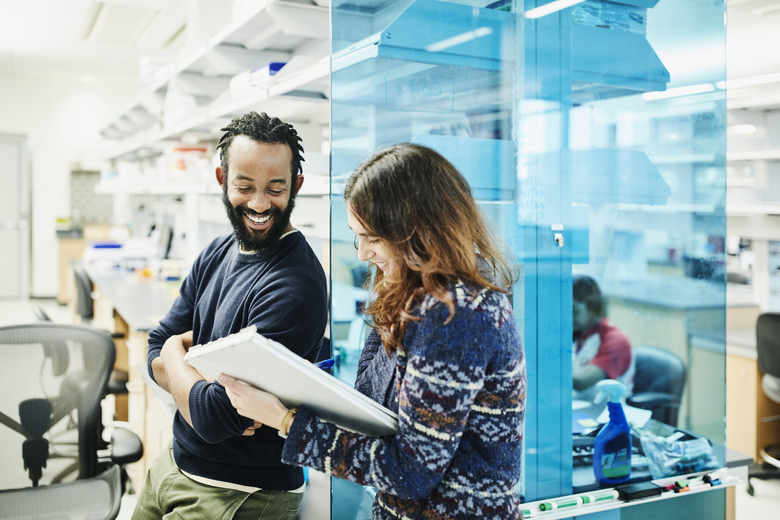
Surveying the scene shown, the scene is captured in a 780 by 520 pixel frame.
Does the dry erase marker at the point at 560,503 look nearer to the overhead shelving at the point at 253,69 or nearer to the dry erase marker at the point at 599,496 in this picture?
the dry erase marker at the point at 599,496

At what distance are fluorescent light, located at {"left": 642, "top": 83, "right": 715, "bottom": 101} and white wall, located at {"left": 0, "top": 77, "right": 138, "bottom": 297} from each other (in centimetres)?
865

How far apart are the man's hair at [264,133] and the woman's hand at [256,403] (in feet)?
1.84

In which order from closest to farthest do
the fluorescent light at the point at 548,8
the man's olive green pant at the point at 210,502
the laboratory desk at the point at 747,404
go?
the man's olive green pant at the point at 210,502 → the fluorescent light at the point at 548,8 → the laboratory desk at the point at 747,404

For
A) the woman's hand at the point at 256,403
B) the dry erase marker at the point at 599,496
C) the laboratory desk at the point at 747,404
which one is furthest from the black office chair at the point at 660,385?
the laboratory desk at the point at 747,404

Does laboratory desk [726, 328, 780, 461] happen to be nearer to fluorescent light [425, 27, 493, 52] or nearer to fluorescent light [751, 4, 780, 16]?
fluorescent light [751, 4, 780, 16]

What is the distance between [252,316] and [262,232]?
20 centimetres

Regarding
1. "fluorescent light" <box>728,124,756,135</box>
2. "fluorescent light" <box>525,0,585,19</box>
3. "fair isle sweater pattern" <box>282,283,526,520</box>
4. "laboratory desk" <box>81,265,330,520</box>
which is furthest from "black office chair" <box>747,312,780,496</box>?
"fair isle sweater pattern" <box>282,283,526,520</box>

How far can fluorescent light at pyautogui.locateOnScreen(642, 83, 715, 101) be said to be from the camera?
5.67 ft

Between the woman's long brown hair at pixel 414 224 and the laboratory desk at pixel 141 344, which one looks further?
the laboratory desk at pixel 141 344

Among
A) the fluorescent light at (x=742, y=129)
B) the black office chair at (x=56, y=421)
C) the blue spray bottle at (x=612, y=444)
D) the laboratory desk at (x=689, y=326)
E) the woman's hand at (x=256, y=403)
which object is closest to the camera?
the woman's hand at (x=256, y=403)

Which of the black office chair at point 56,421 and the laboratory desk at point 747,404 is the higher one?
the black office chair at point 56,421

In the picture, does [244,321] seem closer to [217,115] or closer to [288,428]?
[288,428]

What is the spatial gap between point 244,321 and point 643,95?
3.77ft

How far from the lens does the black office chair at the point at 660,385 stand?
1838 millimetres
